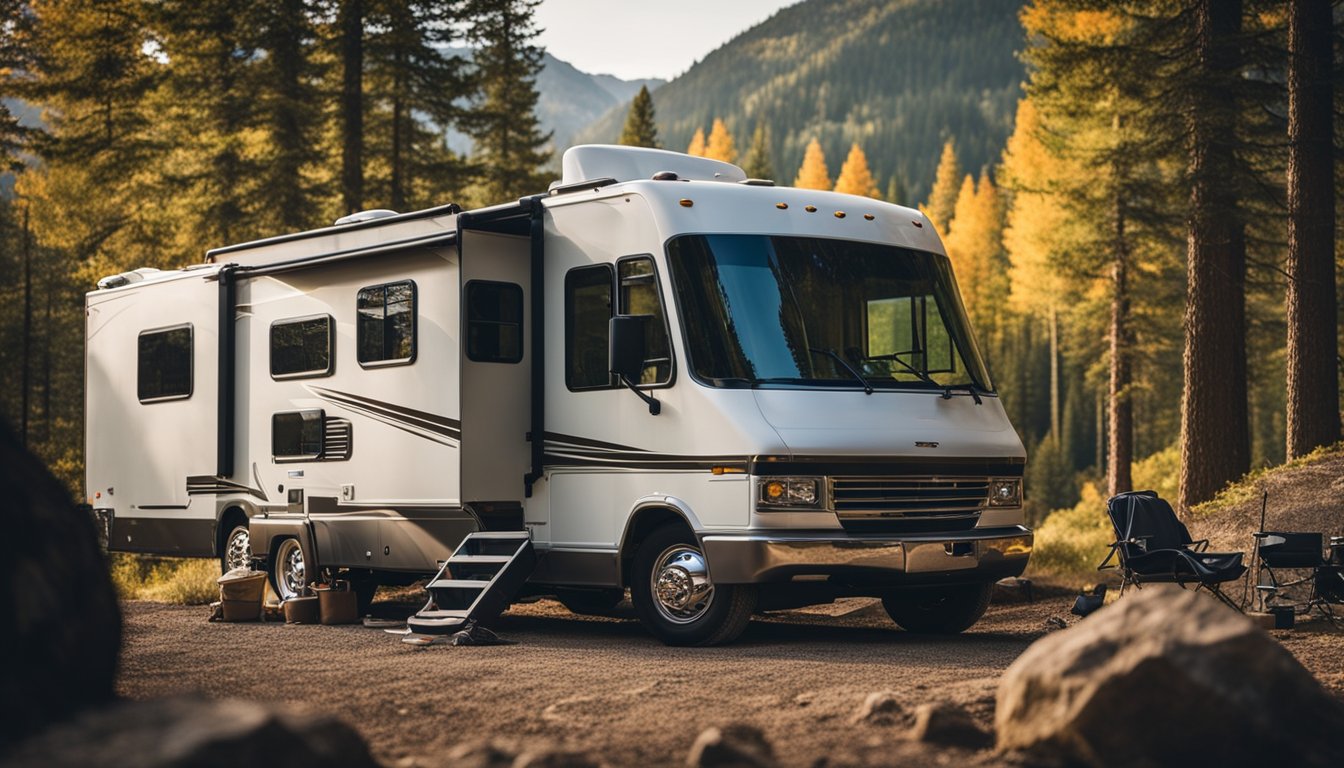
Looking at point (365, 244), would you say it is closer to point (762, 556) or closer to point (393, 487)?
point (393, 487)

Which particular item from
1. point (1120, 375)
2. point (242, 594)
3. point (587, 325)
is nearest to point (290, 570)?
point (242, 594)

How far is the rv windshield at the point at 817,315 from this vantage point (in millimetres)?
10484

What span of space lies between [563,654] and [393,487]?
290 centimetres

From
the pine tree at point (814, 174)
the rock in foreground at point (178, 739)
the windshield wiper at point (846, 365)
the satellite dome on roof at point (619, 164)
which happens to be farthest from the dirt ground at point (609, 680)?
the pine tree at point (814, 174)

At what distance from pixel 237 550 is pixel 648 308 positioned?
5.65 m

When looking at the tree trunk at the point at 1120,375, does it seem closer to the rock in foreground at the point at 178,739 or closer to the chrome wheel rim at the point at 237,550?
the chrome wheel rim at the point at 237,550

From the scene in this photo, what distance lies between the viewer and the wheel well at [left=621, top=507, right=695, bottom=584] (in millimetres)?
10891

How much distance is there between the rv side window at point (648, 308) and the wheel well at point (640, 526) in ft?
3.04

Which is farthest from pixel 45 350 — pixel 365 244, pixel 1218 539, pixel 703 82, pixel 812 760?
pixel 703 82

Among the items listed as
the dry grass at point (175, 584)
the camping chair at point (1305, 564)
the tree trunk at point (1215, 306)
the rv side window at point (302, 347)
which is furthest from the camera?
the tree trunk at point (1215, 306)

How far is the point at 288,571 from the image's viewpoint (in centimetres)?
1390

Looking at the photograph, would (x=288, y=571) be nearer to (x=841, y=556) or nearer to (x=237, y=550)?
(x=237, y=550)

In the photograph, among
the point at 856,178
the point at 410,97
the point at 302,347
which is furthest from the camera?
the point at 856,178

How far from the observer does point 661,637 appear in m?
10.8
